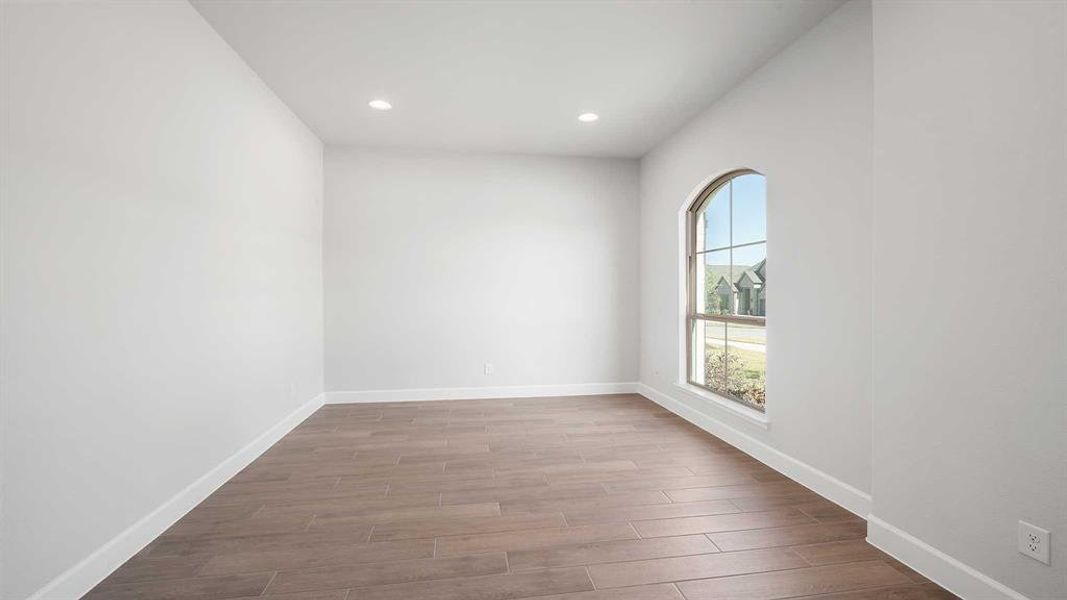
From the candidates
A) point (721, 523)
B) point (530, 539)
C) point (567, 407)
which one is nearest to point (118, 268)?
point (530, 539)

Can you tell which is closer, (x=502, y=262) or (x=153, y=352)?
(x=153, y=352)

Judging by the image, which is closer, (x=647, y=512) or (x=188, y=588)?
(x=188, y=588)

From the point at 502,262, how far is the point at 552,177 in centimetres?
110

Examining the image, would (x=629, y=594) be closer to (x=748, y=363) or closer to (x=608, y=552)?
(x=608, y=552)

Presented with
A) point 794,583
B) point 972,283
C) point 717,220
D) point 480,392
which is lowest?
point 794,583

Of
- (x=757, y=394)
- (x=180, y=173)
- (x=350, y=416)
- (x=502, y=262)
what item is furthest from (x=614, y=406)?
(x=180, y=173)

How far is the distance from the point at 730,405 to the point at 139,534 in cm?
357

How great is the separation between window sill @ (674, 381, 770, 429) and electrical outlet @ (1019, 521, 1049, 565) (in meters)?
1.49

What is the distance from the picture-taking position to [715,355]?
3908 millimetres

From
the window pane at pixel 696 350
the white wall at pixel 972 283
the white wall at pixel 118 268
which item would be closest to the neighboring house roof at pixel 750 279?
the window pane at pixel 696 350

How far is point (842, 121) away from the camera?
245cm

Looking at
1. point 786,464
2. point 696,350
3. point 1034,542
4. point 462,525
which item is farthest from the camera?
point 696,350

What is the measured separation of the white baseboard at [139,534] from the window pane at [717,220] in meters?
3.84

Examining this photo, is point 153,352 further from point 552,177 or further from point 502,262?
point 552,177
